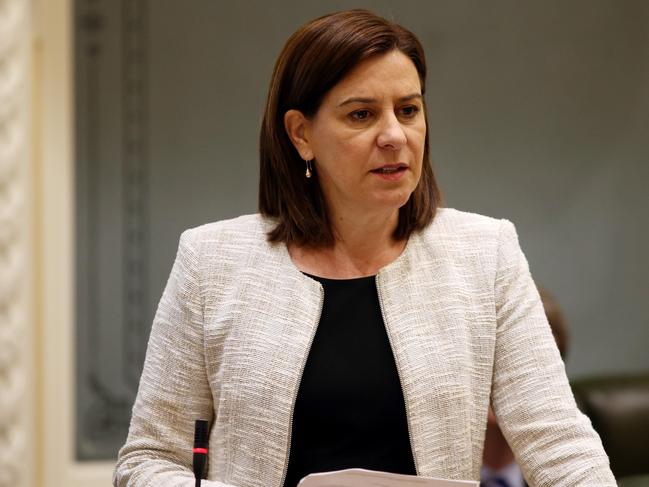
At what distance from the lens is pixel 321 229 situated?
6.17ft

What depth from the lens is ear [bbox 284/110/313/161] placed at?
6.06ft

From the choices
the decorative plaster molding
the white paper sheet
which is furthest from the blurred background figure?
the decorative plaster molding

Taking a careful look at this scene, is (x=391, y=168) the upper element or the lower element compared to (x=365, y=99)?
lower

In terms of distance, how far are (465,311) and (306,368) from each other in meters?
0.28

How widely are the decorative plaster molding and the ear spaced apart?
209 cm

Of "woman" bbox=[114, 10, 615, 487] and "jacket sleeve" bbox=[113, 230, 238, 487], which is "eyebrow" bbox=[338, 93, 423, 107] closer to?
"woman" bbox=[114, 10, 615, 487]

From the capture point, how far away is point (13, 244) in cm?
376

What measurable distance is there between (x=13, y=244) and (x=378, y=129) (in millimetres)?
2361

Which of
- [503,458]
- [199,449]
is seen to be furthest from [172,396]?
[503,458]

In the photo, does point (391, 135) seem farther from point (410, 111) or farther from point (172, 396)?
point (172, 396)

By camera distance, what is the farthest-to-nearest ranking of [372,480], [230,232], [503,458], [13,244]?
[13,244] < [503,458] < [230,232] < [372,480]

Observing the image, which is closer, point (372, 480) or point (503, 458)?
point (372, 480)

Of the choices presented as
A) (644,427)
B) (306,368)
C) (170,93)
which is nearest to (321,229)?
(306,368)

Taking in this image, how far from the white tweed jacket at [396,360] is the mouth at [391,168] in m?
A: 0.18
